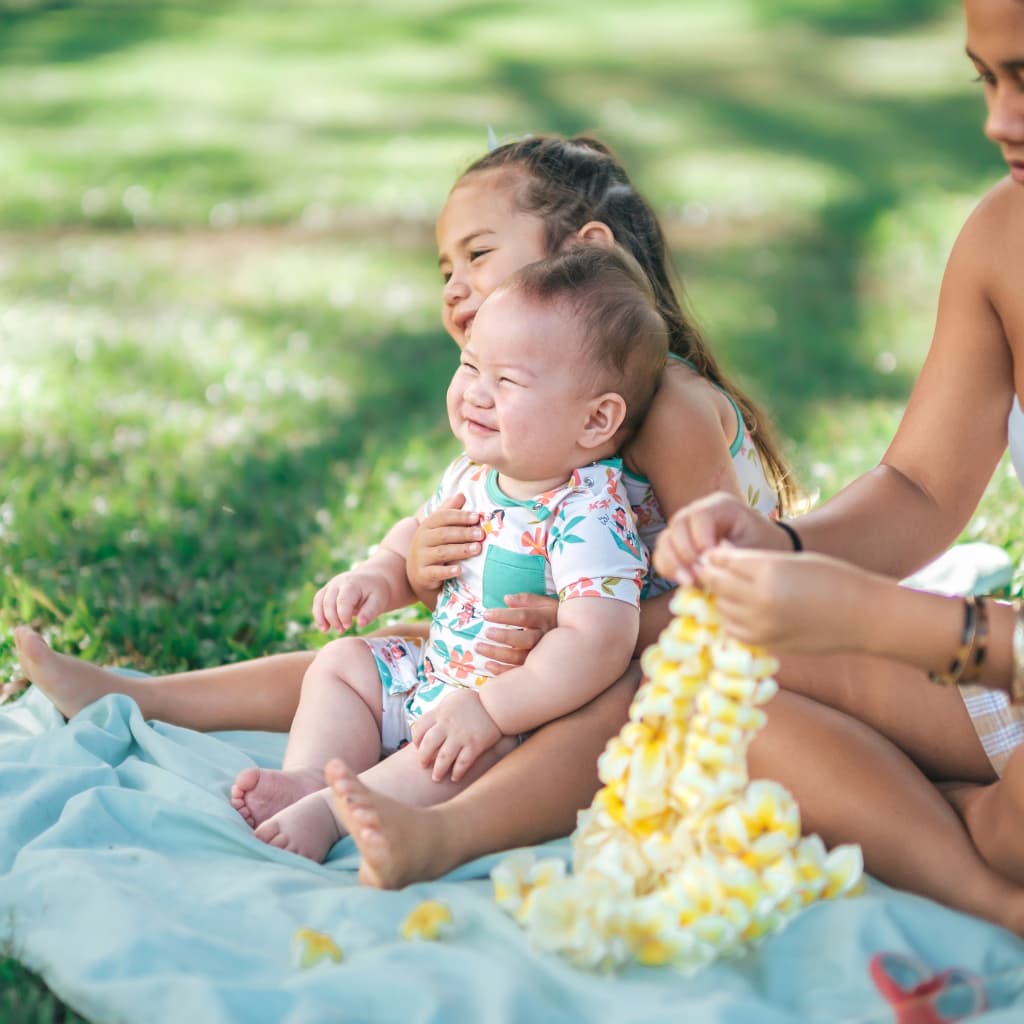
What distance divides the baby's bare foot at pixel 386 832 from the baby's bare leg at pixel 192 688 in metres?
0.77

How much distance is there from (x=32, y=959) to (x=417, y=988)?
559mm

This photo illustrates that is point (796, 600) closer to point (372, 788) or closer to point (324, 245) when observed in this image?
point (372, 788)

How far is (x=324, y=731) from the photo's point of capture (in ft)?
8.45

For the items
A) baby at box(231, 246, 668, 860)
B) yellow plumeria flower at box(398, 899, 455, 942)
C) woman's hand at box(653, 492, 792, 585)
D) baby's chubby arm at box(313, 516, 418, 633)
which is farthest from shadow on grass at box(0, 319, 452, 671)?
woman's hand at box(653, 492, 792, 585)

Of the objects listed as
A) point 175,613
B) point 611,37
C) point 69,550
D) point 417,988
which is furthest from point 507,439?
point 611,37

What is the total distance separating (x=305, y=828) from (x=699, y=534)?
89 centimetres

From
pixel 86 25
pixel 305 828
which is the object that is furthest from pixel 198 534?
pixel 86 25

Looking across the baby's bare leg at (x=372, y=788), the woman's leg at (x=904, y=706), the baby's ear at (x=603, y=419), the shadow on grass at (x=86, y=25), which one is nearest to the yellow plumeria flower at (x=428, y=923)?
the baby's bare leg at (x=372, y=788)

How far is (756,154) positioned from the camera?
9547 millimetres

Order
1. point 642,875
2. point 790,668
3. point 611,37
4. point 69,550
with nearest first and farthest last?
point 642,875, point 790,668, point 69,550, point 611,37

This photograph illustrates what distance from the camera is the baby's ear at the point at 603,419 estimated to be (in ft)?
8.11

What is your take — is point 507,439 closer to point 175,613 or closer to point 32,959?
point 32,959

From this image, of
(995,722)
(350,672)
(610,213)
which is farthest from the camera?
(610,213)

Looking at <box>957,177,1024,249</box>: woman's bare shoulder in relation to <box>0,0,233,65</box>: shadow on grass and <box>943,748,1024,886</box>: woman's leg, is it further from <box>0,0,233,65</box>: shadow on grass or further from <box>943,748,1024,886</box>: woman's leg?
<box>0,0,233,65</box>: shadow on grass
